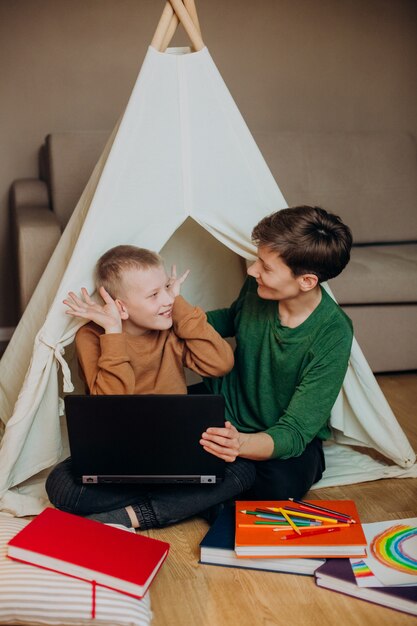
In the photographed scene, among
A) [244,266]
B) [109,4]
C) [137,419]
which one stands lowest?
[137,419]

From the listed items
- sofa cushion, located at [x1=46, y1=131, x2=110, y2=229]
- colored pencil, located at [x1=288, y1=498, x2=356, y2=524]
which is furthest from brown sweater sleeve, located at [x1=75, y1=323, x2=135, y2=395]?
sofa cushion, located at [x1=46, y1=131, x2=110, y2=229]

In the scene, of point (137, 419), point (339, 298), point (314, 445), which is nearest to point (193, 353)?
point (137, 419)

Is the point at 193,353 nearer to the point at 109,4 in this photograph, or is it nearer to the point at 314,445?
the point at 314,445

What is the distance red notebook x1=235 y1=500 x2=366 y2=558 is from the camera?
138 centimetres

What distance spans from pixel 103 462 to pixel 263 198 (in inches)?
30.0

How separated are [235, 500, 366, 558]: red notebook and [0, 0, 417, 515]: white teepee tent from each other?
15.9 inches

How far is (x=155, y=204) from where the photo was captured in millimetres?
1741

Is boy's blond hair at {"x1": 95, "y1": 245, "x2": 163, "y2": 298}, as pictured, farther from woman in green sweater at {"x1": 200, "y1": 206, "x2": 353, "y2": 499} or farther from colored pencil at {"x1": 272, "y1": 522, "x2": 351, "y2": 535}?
colored pencil at {"x1": 272, "y1": 522, "x2": 351, "y2": 535}

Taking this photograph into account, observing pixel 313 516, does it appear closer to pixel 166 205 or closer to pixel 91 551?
pixel 91 551

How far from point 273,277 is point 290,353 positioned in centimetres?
19

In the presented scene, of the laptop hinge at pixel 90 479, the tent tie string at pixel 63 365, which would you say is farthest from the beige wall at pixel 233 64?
the laptop hinge at pixel 90 479

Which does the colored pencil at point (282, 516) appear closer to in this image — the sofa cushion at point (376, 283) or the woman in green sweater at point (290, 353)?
the woman in green sweater at point (290, 353)

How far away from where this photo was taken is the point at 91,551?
1302 millimetres

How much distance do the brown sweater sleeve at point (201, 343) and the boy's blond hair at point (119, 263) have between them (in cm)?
13
